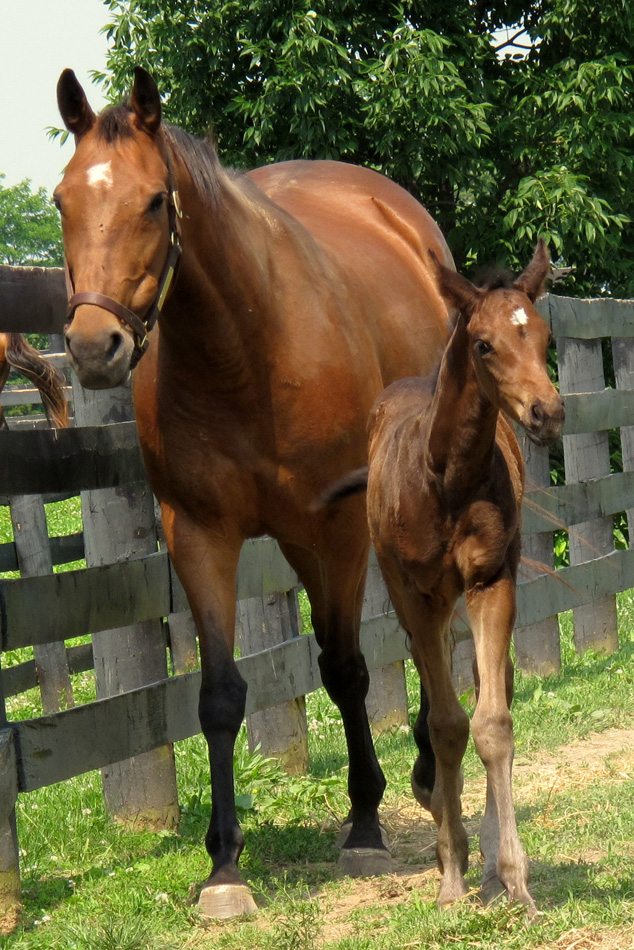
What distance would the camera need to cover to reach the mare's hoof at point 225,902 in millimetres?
3389

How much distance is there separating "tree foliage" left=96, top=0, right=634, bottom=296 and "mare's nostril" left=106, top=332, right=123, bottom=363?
8489 mm

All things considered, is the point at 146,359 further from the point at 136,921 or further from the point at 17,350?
the point at 17,350

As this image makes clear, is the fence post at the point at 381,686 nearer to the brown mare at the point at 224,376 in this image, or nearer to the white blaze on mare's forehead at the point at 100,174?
the brown mare at the point at 224,376

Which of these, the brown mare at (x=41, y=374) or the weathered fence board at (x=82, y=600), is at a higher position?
Result: the brown mare at (x=41, y=374)

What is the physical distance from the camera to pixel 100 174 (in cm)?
319

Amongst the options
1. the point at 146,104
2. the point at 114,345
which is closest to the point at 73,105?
the point at 146,104

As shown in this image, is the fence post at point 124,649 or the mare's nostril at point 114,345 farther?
the fence post at point 124,649

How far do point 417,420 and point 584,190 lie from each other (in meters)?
8.52

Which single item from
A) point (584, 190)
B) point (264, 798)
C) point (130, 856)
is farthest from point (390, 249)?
point (584, 190)

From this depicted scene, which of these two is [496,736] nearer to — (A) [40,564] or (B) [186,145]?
(B) [186,145]

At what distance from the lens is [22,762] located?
3516 mm

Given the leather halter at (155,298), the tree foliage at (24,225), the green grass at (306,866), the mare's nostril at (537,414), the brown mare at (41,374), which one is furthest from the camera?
the tree foliage at (24,225)

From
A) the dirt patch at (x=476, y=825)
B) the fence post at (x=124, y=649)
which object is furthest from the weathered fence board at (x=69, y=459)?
the dirt patch at (x=476, y=825)

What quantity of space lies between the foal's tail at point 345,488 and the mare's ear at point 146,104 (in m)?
1.27
